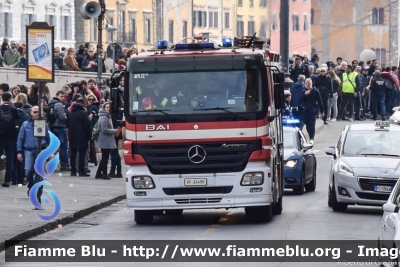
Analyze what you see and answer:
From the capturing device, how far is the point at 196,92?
19781 millimetres

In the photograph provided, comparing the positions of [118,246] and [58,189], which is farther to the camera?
[58,189]

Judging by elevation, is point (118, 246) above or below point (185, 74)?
below

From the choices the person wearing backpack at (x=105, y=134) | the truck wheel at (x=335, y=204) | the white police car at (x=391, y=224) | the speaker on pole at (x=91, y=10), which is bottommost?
the truck wheel at (x=335, y=204)

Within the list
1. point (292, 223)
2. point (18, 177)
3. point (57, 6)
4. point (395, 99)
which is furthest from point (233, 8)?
point (292, 223)

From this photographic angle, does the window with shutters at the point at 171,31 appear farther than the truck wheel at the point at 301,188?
Yes

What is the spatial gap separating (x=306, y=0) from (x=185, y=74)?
4074 inches

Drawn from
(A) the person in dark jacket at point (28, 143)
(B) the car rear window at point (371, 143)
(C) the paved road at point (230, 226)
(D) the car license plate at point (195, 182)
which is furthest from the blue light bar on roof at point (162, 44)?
(A) the person in dark jacket at point (28, 143)

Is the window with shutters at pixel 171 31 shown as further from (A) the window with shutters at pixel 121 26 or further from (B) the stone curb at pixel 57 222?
(B) the stone curb at pixel 57 222

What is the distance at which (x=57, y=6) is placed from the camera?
81.9m

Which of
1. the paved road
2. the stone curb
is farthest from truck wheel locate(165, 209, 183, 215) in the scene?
the stone curb

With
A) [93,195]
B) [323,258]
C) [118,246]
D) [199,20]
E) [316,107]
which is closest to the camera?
[323,258]

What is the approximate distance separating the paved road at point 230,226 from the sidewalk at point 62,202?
7.8 inches

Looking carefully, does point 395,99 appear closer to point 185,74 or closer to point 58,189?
point 58,189

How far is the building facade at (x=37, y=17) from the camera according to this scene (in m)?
76.5
